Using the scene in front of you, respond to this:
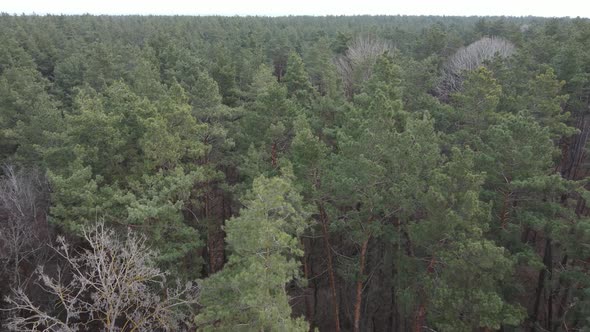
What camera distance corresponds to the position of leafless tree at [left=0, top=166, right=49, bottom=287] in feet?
56.6

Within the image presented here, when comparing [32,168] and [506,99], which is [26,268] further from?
[506,99]

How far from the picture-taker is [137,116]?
700 inches

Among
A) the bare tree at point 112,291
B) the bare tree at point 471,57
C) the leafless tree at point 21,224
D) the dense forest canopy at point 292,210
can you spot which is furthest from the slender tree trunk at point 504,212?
the bare tree at point 471,57

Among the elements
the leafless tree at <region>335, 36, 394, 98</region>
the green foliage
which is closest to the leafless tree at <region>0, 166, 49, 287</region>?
the green foliage

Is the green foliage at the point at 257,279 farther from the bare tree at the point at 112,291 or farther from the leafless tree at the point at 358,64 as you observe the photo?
the leafless tree at the point at 358,64

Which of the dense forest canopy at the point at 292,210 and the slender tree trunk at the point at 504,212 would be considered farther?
the slender tree trunk at the point at 504,212

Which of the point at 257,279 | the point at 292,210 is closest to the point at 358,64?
the point at 292,210

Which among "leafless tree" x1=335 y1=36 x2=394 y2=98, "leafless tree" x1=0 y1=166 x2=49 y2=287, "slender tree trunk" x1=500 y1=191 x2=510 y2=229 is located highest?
"leafless tree" x1=335 y1=36 x2=394 y2=98

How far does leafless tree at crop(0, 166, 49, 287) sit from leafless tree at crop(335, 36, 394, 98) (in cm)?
1968

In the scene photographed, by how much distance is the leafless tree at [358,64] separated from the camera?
109 feet

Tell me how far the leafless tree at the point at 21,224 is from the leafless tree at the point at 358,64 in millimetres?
19678

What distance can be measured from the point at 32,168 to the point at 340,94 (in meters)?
16.3

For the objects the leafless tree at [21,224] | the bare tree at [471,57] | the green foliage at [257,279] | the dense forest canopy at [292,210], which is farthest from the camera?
the bare tree at [471,57]

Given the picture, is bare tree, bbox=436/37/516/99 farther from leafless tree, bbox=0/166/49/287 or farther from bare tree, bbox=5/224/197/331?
leafless tree, bbox=0/166/49/287
